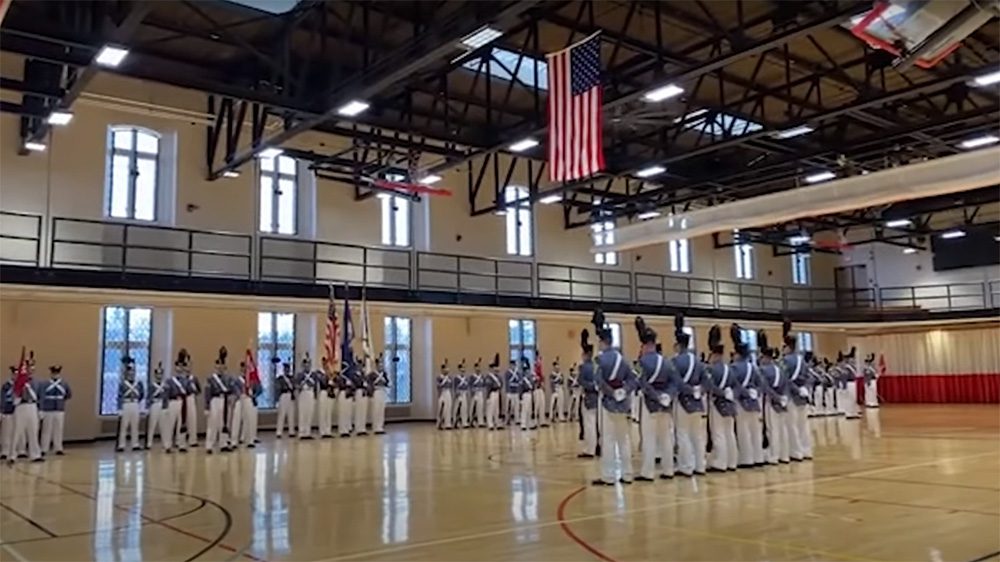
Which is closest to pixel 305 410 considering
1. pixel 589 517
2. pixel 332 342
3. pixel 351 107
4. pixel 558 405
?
pixel 332 342

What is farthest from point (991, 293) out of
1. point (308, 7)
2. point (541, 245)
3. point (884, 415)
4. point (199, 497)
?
point (199, 497)

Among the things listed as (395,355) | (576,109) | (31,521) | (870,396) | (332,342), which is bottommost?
(31,521)

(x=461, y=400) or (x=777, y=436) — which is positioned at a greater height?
(x=461, y=400)

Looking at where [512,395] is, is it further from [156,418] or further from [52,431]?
[52,431]

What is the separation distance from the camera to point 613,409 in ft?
28.9

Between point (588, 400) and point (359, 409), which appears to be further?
point (359, 409)

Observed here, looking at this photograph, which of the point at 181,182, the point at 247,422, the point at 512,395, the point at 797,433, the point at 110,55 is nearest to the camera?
the point at 110,55

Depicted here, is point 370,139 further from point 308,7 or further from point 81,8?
point 81,8

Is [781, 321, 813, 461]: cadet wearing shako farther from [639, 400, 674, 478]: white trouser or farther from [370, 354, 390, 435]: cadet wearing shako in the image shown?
[370, 354, 390, 435]: cadet wearing shako

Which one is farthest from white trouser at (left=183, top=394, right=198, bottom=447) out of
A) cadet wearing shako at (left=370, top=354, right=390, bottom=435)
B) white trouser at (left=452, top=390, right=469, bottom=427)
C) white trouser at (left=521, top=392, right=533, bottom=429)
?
white trouser at (left=521, top=392, right=533, bottom=429)

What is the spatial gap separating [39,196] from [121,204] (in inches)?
68.1

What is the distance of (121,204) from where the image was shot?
17.9 meters

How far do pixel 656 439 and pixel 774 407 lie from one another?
2.28 meters

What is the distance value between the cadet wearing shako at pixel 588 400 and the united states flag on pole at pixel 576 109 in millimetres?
2510
